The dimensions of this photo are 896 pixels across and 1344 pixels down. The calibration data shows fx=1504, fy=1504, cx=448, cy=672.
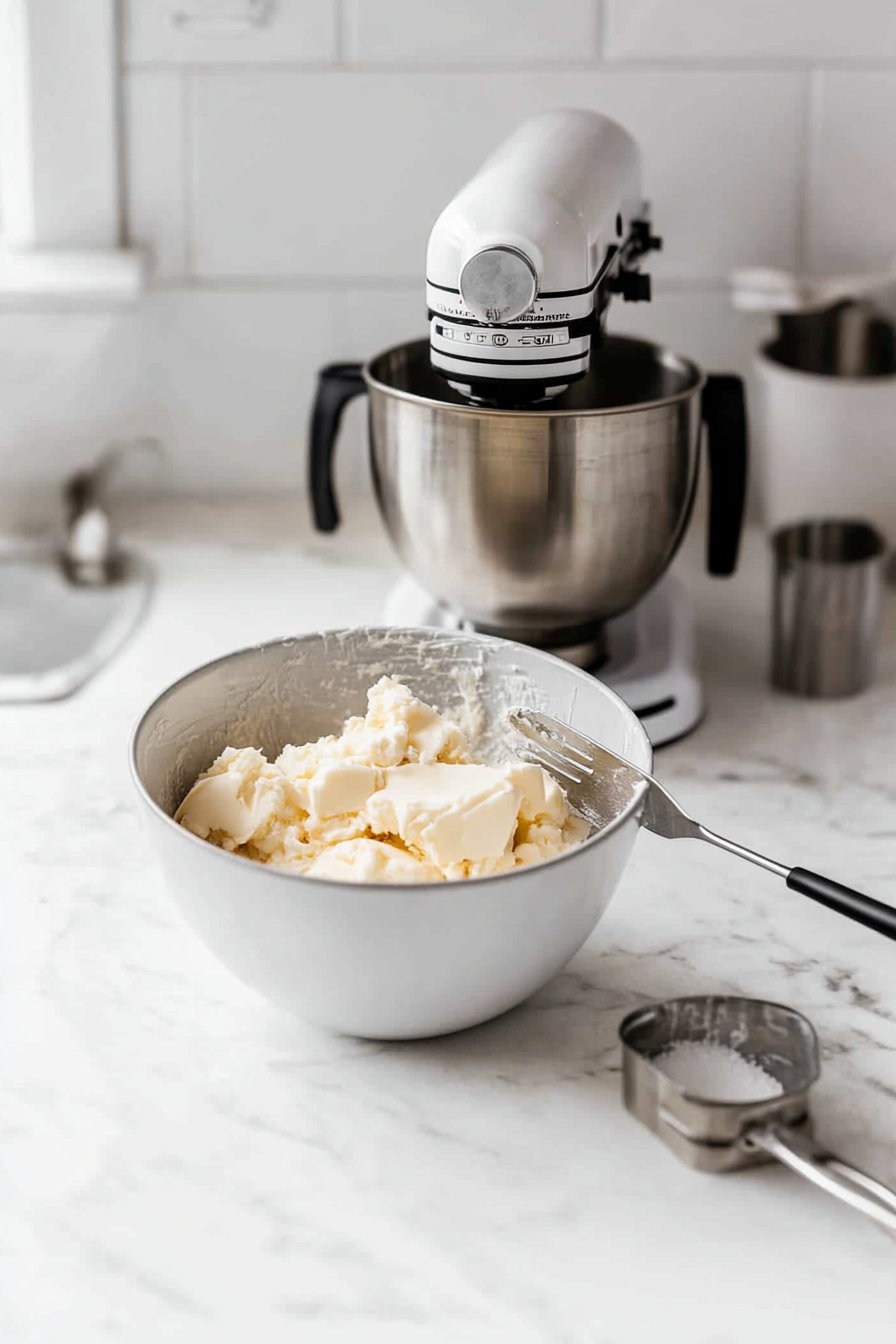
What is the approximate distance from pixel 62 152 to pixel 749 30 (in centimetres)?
59

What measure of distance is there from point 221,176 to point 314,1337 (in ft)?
3.34

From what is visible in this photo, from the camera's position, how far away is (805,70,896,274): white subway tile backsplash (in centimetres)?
127

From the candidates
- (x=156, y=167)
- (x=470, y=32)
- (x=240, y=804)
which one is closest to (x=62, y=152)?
(x=156, y=167)

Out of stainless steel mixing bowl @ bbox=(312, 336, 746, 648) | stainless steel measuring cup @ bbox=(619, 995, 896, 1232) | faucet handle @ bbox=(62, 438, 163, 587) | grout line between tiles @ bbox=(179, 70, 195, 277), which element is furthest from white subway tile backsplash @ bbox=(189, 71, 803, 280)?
stainless steel measuring cup @ bbox=(619, 995, 896, 1232)

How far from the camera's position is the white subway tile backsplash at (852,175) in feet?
4.17

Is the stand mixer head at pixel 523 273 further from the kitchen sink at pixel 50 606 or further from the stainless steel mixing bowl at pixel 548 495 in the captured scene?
the kitchen sink at pixel 50 606

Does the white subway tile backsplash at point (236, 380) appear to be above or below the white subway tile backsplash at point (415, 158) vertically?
below

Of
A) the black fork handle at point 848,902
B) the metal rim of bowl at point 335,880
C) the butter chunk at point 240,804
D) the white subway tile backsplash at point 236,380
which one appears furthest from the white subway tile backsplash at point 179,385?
the black fork handle at point 848,902

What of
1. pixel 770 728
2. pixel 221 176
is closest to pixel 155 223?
pixel 221 176

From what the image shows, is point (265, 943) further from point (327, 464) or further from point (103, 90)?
point (103, 90)

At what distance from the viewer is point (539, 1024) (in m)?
0.73

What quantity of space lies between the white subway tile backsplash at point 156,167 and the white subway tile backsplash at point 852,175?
0.55 m

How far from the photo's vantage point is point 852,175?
4.25ft

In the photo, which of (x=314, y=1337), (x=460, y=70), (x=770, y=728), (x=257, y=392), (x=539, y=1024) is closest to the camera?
(x=314, y=1337)
